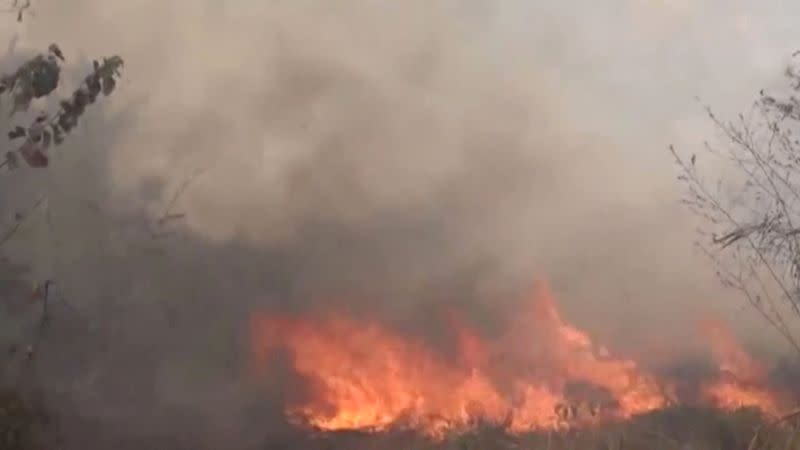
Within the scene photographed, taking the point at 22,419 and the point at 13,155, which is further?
the point at 22,419

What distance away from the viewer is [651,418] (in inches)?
982

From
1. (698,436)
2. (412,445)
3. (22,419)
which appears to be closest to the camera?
(22,419)

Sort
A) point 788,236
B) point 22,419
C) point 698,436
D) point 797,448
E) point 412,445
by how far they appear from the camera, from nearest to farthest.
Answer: point 797,448 → point 788,236 → point 22,419 → point 698,436 → point 412,445

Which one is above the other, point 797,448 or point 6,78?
point 6,78

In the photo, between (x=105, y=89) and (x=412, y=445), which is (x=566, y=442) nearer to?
(x=412, y=445)

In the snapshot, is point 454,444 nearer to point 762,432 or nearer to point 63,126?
point 762,432

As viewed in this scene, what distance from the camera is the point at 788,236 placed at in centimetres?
1118

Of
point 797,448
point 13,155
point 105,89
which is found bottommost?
point 797,448

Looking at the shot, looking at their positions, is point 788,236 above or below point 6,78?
below

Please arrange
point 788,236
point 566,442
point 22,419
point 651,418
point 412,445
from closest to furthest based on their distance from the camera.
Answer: point 788,236, point 22,419, point 566,442, point 412,445, point 651,418

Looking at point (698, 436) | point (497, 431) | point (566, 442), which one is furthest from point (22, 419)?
point (698, 436)

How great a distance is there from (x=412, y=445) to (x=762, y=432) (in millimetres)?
13431

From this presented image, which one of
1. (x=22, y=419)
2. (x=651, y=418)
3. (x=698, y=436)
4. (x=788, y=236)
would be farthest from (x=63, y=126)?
(x=651, y=418)

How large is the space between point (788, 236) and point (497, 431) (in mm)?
12519
